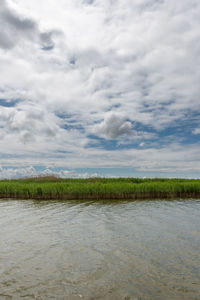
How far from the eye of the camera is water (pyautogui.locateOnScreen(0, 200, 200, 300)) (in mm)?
4641

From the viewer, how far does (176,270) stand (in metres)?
5.62

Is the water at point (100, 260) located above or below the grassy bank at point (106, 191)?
below

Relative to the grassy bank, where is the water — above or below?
below

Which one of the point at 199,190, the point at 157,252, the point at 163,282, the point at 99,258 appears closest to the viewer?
the point at 163,282

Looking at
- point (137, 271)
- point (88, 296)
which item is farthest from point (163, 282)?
point (88, 296)

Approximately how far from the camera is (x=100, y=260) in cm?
634

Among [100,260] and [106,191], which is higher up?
[106,191]

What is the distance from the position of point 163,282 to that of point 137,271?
775 millimetres

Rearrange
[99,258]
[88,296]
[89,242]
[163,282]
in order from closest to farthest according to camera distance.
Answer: [88,296] < [163,282] < [99,258] < [89,242]

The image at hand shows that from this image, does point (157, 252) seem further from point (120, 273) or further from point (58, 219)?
point (58, 219)

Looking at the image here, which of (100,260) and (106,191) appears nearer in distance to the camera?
(100,260)

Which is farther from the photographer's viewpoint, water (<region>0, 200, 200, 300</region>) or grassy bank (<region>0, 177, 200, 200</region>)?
grassy bank (<region>0, 177, 200, 200</region>)

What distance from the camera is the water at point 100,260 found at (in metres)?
4.64

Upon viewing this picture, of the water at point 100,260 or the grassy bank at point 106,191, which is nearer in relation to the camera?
the water at point 100,260
